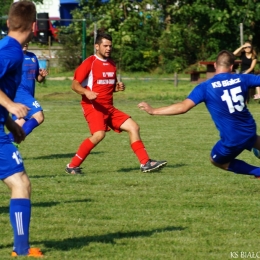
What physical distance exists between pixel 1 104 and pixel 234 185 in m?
4.79

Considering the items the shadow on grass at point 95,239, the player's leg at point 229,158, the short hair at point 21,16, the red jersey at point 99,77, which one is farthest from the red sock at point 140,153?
the short hair at point 21,16

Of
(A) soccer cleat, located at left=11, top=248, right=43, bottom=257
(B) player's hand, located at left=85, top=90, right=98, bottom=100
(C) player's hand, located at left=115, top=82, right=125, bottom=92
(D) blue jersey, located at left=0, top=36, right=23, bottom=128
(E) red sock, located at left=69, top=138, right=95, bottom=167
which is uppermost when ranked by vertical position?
(D) blue jersey, located at left=0, top=36, right=23, bottom=128

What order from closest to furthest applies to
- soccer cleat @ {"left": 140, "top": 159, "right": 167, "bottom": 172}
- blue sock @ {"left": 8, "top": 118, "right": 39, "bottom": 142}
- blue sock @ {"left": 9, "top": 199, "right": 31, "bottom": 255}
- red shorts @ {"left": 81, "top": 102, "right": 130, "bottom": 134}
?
blue sock @ {"left": 9, "top": 199, "right": 31, "bottom": 255}
soccer cleat @ {"left": 140, "top": 159, "right": 167, "bottom": 172}
red shorts @ {"left": 81, "top": 102, "right": 130, "bottom": 134}
blue sock @ {"left": 8, "top": 118, "right": 39, "bottom": 142}

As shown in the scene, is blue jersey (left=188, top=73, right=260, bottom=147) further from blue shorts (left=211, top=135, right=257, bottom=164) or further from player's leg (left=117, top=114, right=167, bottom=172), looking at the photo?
player's leg (left=117, top=114, right=167, bottom=172)

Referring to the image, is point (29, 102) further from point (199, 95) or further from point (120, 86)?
point (199, 95)

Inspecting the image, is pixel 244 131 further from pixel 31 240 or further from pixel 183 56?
pixel 183 56

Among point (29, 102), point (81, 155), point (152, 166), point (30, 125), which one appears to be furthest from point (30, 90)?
point (152, 166)

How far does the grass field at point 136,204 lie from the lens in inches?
271

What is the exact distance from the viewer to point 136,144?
1156 centimetres

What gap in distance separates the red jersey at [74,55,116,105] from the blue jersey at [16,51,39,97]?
129 cm

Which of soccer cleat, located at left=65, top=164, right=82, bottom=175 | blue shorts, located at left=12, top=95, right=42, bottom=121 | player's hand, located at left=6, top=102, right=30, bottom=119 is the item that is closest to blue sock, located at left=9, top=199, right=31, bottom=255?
player's hand, located at left=6, top=102, right=30, bottom=119

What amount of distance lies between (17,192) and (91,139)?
206 inches

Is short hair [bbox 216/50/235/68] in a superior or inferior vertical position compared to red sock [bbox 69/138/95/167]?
superior

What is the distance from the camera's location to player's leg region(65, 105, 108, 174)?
11.5 metres
